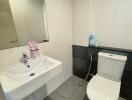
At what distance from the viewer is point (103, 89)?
4.12 ft

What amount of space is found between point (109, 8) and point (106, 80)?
1.18 meters

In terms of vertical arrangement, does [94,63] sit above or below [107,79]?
above

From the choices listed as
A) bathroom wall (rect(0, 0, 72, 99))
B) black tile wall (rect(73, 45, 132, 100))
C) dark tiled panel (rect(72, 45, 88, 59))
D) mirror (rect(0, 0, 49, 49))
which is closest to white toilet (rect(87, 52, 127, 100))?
black tile wall (rect(73, 45, 132, 100))

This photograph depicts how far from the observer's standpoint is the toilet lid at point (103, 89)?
1135 mm

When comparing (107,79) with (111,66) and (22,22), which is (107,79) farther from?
(22,22)

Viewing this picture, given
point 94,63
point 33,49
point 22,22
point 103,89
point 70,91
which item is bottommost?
point 70,91

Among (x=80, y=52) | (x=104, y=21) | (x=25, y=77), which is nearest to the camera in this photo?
(x=25, y=77)

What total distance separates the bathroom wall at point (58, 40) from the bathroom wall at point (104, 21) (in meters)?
0.19

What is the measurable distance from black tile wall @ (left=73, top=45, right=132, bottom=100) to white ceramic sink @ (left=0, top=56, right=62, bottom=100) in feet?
2.99

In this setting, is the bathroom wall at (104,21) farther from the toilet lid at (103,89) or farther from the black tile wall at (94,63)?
the toilet lid at (103,89)

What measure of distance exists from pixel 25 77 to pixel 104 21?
1.55 m

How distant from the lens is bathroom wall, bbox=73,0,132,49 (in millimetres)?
1472

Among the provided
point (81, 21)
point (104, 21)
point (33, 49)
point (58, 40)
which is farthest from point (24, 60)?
point (104, 21)

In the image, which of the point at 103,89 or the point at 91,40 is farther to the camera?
the point at 91,40
